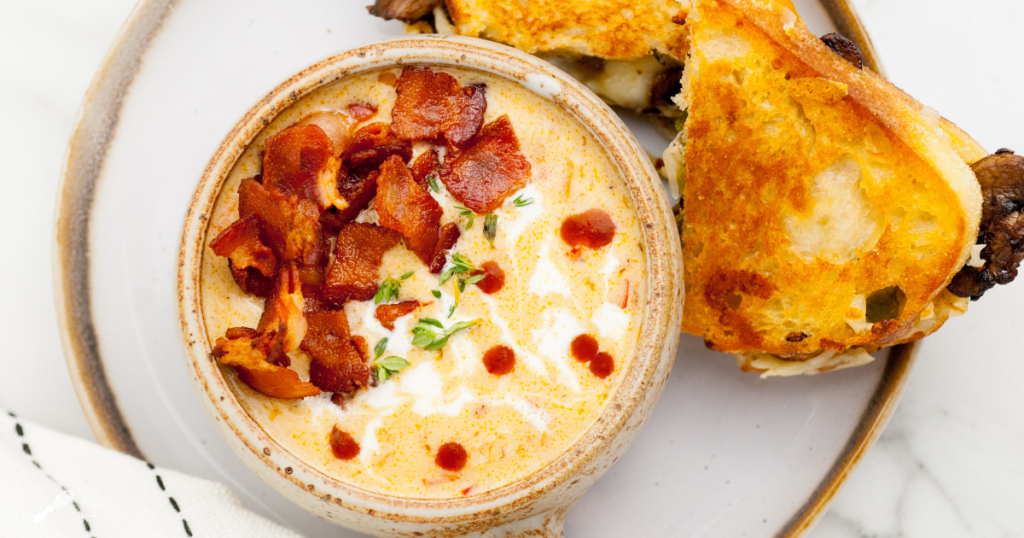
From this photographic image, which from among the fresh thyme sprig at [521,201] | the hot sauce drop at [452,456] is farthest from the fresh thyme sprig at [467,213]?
the hot sauce drop at [452,456]

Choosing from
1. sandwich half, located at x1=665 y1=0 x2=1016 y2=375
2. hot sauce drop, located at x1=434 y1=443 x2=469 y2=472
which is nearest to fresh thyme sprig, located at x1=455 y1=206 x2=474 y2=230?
hot sauce drop, located at x1=434 y1=443 x2=469 y2=472

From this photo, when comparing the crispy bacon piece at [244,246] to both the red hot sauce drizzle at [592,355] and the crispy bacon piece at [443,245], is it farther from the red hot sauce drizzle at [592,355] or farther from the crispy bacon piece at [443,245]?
the red hot sauce drizzle at [592,355]

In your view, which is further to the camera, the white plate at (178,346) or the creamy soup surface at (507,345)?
the white plate at (178,346)

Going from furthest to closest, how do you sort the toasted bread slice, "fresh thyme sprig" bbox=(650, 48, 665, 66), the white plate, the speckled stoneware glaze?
the white plate < "fresh thyme sprig" bbox=(650, 48, 665, 66) < the toasted bread slice < the speckled stoneware glaze

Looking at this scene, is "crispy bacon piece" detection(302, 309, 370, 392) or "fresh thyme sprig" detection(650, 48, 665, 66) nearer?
"crispy bacon piece" detection(302, 309, 370, 392)

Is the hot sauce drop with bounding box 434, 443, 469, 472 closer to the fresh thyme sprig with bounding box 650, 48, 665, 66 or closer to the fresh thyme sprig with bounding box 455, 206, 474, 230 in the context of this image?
the fresh thyme sprig with bounding box 455, 206, 474, 230

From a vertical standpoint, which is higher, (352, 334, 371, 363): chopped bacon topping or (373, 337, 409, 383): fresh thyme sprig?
(352, 334, 371, 363): chopped bacon topping
